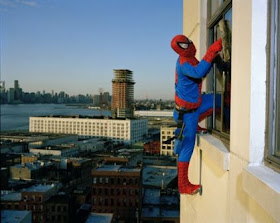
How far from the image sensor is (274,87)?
67 cm

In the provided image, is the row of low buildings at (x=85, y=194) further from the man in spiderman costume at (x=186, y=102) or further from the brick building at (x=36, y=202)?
the man in spiderman costume at (x=186, y=102)

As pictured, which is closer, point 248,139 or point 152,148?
point 248,139

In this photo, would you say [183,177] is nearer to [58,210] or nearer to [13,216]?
[13,216]

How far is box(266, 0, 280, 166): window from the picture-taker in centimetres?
66

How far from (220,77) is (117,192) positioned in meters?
12.2

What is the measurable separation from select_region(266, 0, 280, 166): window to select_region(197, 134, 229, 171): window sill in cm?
25

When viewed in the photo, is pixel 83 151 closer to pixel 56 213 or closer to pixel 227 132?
pixel 56 213

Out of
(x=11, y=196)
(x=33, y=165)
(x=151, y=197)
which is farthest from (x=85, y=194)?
(x=33, y=165)

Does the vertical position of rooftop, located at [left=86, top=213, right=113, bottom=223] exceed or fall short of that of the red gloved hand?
it falls short

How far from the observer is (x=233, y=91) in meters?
0.86

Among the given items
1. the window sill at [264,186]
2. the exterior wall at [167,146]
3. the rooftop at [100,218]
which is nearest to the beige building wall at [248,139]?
the window sill at [264,186]

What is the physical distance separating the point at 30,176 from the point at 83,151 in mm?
9735

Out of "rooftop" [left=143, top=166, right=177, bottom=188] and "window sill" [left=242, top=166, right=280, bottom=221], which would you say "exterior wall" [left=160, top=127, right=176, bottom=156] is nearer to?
"rooftop" [left=143, top=166, right=177, bottom=188]

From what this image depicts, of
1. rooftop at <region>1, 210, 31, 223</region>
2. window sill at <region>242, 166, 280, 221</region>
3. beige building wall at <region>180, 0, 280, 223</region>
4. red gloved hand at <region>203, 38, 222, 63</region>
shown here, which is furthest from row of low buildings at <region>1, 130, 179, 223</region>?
window sill at <region>242, 166, 280, 221</region>
